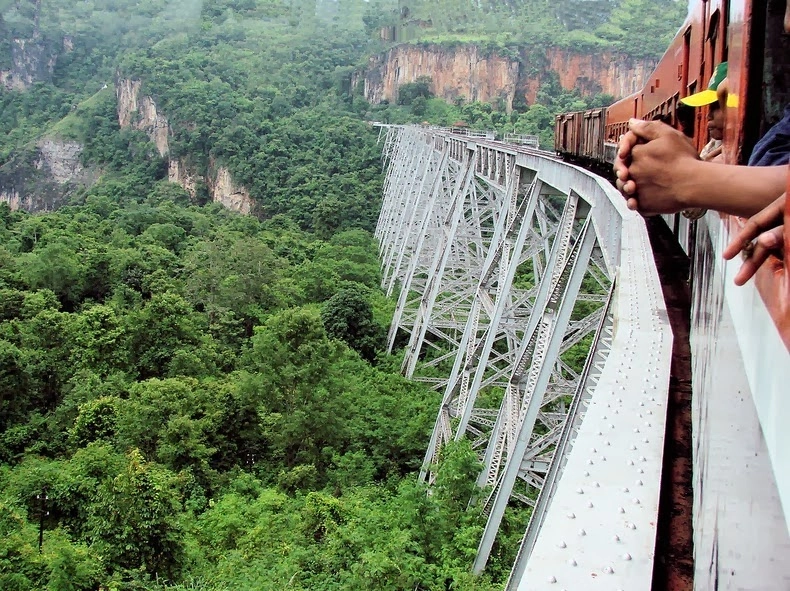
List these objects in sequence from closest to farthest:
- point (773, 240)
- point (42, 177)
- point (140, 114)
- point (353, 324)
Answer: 1. point (773, 240)
2. point (353, 324)
3. point (140, 114)
4. point (42, 177)

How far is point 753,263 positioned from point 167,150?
68264 mm

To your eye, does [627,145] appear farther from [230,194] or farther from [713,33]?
[230,194]

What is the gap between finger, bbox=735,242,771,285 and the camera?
144 centimetres

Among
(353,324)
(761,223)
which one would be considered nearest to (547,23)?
(353,324)

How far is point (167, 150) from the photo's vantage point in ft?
215

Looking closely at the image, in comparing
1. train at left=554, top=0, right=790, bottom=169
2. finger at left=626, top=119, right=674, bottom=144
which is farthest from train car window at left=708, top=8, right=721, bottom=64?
finger at left=626, top=119, right=674, bottom=144

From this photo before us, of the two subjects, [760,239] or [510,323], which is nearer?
[760,239]

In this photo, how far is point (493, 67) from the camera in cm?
7788

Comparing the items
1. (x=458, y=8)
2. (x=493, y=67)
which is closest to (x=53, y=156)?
(x=493, y=67)

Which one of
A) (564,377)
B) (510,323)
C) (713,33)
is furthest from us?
(510,323)

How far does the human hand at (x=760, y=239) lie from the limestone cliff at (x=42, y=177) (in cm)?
7364

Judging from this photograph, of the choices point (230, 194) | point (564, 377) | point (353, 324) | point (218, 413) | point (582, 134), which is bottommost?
point (230, 194)

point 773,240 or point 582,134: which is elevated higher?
point 773,240

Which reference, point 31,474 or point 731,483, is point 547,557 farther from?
point 31,474
